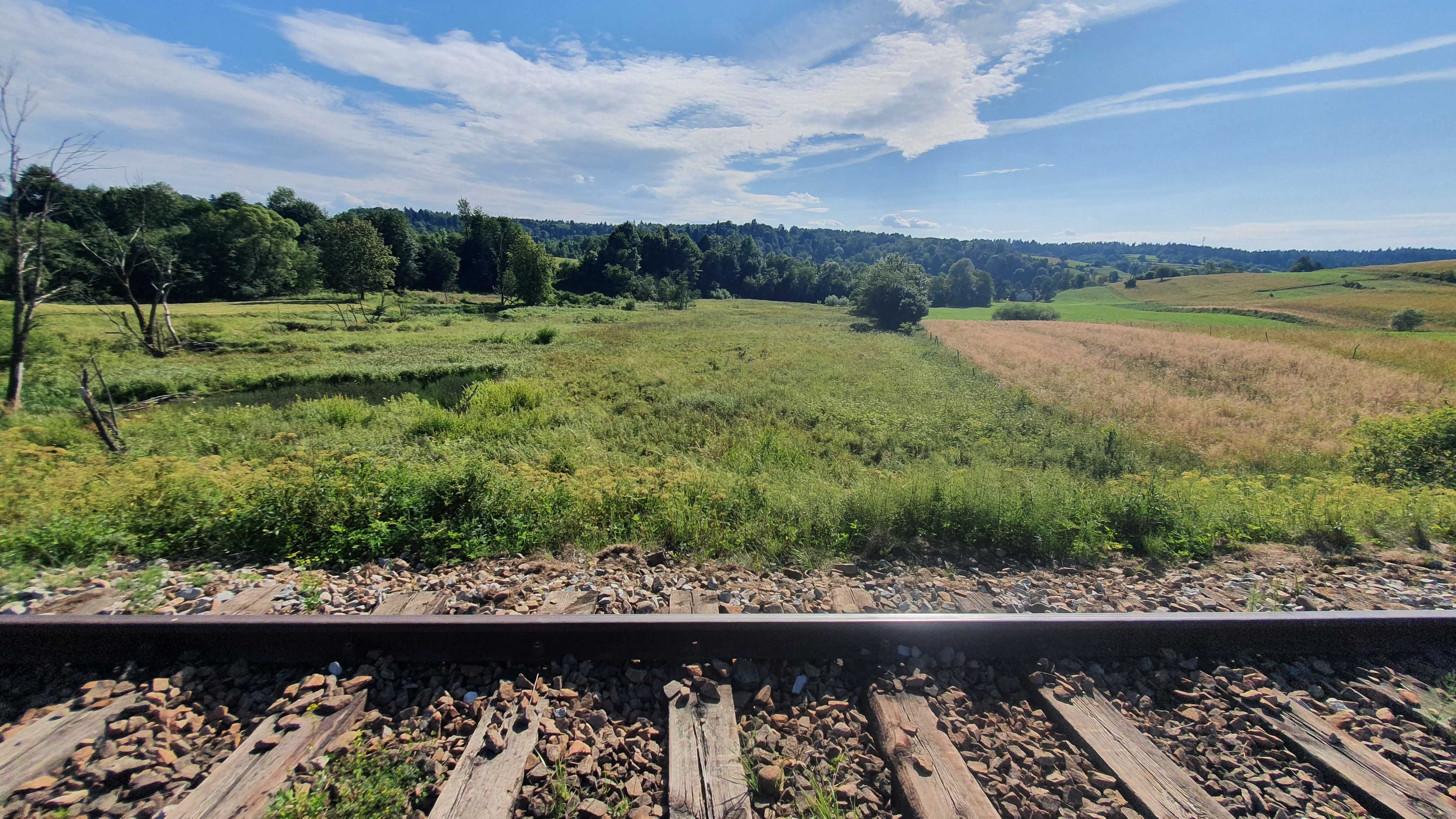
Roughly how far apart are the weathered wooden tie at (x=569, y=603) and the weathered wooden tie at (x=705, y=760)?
117 centimetres

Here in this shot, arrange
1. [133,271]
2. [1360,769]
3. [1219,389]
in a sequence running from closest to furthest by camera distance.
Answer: [1360,769] → [1219,389] → [133,271]

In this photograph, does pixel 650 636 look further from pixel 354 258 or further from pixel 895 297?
pixel 895 297

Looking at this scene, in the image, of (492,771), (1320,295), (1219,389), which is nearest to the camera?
(492,771)

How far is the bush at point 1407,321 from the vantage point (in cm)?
4259

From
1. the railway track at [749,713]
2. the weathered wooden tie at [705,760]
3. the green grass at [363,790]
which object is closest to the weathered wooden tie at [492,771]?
the railway track at [749,713]

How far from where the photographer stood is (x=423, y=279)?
74.8m

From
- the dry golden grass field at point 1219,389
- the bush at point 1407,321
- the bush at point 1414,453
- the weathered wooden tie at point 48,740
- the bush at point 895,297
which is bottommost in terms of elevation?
the dry golden grass field at point 1219,389

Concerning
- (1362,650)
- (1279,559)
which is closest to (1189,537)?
(1279,559)

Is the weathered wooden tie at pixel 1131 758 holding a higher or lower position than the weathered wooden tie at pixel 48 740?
lower

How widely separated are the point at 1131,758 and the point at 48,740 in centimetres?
525

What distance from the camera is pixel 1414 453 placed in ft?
29.3

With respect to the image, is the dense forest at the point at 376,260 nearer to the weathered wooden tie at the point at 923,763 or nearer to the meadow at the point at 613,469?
the meadow at the point at 613,469

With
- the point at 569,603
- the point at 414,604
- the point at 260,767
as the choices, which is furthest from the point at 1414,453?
the point at 260,767

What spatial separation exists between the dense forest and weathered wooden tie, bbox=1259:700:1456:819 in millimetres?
19375
